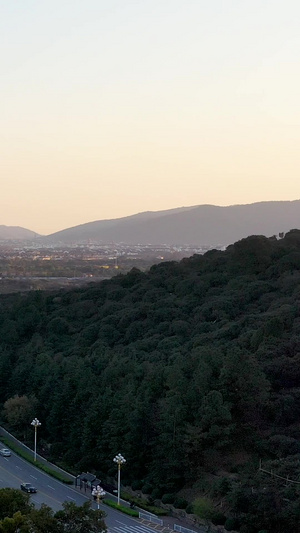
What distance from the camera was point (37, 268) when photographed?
124m

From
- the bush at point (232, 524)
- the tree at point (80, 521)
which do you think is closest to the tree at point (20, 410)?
the bush at point (232, 524)

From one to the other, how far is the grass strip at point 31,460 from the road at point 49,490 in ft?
0.52

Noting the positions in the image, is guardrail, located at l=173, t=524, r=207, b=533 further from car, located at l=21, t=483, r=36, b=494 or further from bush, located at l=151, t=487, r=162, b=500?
car, located at l=21, t=483, r=36, b=494

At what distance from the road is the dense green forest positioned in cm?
150

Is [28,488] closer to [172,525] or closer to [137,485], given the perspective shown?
[137,485]

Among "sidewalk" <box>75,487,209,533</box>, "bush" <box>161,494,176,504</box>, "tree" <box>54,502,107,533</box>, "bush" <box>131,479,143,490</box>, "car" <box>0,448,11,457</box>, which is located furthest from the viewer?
"car" <box>0,448,11,457</box>

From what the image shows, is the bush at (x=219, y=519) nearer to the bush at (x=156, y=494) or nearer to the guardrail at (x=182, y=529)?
the guardrail at (x=182, y=529)

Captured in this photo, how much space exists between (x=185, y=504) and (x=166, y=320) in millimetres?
15069

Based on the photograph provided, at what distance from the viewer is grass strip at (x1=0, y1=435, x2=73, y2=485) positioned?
96.7ft

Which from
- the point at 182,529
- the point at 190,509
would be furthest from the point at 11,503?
the point at 190,509

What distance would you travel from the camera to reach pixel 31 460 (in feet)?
105

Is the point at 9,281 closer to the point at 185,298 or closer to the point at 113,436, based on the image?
the point at 185,298

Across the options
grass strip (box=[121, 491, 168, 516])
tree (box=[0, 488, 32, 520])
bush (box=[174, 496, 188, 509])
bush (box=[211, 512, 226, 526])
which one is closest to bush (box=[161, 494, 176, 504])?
grass strip (box=[121, 491, 168, 516])

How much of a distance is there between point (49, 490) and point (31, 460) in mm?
4323
